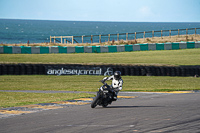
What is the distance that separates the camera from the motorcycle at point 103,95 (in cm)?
1261

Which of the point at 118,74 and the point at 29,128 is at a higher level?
the point at 118,74

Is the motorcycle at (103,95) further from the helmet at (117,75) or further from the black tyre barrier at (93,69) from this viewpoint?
the black tyre barrier at (93,69)

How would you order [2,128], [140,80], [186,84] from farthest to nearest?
[140,80], [186,84], [2,128]

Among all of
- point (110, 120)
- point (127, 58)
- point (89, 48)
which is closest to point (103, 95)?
point (110, 120)

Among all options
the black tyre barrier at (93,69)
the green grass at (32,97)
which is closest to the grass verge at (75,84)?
the green grass at (32,97)

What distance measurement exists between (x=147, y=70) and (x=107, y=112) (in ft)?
46.2

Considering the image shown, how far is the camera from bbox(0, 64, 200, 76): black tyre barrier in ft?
83.0

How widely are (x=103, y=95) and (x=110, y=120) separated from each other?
2531 mm

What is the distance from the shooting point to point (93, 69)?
2569 cm

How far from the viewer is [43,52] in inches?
1446

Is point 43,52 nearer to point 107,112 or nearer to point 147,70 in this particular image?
point 147,70

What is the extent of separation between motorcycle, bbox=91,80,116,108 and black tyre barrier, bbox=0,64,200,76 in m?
12.3

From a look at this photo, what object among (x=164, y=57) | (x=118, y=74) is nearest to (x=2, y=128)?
(x=118, y=74)

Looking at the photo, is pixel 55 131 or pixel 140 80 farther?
pixel 140 80
